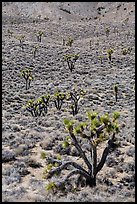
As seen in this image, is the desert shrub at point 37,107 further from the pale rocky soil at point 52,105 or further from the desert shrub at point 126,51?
the desert shrub at point 126,51

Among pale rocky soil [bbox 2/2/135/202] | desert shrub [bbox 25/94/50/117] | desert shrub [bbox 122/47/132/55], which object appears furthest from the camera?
desert shrub [bbox 122/47/132/55]

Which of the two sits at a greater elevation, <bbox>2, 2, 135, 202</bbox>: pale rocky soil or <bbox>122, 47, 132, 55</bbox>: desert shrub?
<bbox>122, 47, 132, 55</bbox>: desert shrub

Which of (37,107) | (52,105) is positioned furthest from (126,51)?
(37,107)

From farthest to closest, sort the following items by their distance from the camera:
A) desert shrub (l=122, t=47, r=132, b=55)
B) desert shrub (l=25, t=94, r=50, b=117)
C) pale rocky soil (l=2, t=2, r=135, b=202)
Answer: desert shrub (l=122, t=47, r=132, b=55)
desert shrub (l=25, t=94, r=50, b=117)
pale rocky soil (l=2, t=2, r=135, b=202)

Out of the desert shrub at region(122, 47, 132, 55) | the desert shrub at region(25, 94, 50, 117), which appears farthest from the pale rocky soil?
the desert shrub at region(122, 47, 132, 55)

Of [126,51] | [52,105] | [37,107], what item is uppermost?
[126,51]

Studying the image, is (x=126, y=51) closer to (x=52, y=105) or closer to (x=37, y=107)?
(x=52, y=105)

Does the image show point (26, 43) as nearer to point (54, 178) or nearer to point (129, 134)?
point (129, 134)

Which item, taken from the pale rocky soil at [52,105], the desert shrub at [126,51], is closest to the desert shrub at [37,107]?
the pale rocky soil at [52,105]

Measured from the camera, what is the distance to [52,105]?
88.8ft

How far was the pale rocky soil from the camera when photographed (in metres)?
11.5

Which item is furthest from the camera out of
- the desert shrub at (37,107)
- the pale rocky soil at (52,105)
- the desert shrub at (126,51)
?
the desert shrub at (126,51)

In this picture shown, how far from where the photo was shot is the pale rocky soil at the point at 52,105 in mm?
11547

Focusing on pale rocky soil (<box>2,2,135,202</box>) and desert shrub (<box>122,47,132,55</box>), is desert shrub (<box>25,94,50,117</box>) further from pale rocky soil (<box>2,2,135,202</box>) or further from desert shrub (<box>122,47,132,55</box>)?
desert shrub (<box>122,47,132,55</box>)
